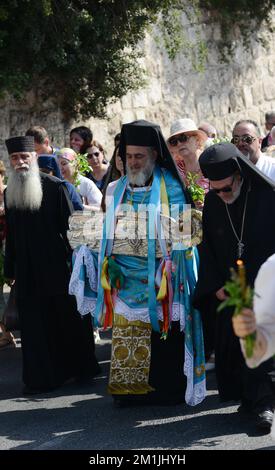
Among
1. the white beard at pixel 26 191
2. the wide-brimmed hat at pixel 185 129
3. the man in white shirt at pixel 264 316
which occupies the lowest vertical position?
the man in white shirt at pixel 264 316

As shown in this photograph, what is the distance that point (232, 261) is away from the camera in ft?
21.7

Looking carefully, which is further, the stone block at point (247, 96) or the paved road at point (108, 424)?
the stone block at point (247, 96)

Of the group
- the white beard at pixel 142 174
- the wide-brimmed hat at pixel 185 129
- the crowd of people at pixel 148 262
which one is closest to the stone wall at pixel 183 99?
the wide-brimmed hat at pixel 185 129

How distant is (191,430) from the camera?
252 inches

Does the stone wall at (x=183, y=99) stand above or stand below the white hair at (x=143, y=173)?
above

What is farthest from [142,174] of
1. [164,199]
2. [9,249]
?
[9,249]

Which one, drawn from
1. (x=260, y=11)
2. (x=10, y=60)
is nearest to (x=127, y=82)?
(x=10, y=60)

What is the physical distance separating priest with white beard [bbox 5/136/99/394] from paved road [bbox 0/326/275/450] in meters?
0.23

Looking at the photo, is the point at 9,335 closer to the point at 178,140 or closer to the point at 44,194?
the point at 44,194

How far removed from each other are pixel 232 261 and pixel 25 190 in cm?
199

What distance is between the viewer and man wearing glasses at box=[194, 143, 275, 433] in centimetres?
637

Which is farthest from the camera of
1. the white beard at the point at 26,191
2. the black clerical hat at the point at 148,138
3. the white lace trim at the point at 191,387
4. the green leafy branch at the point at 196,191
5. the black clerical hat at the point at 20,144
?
the black clerical hat at the point at 20,144

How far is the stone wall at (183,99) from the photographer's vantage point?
14.5 metres

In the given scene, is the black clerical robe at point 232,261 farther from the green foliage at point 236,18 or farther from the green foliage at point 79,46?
the green foliage at point 236,18
